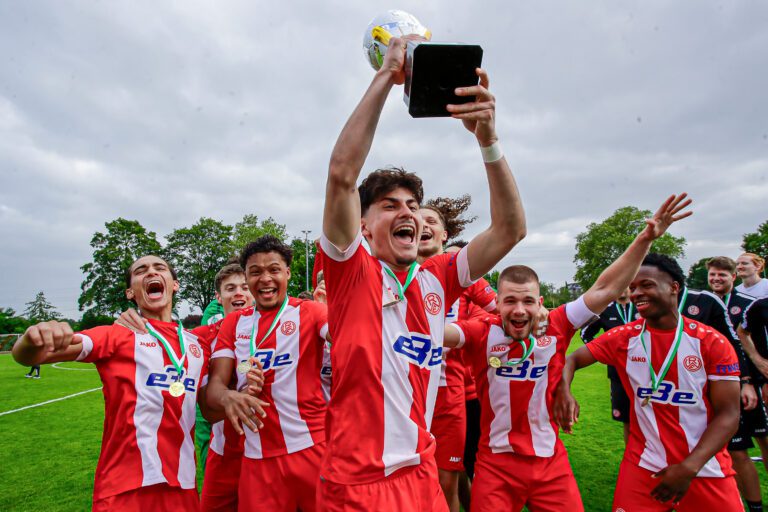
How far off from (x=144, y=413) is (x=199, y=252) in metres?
49.2

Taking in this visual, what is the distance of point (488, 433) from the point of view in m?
3.39

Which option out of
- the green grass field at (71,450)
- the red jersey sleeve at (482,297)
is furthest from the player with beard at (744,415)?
the red jersey sleeve at (482,297)

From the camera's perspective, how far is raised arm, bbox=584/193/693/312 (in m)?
3.06

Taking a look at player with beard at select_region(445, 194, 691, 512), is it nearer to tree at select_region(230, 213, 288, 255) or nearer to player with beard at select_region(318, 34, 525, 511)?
player with beard at select_region(318, 34, 525, 511)

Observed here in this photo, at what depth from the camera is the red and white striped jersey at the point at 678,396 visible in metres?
3.11

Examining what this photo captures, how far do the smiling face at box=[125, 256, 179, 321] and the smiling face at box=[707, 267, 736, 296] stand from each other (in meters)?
7.01

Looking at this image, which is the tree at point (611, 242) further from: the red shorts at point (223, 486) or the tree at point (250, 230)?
the red shorts at point (223, 486)

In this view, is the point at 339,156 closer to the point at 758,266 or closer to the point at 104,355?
the point at 104,355

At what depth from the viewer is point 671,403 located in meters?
3.21

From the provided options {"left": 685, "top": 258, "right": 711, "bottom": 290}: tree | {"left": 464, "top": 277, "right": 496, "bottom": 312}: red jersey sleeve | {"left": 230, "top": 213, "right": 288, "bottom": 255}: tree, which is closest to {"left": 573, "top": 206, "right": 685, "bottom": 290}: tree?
{"left": 685, "top": 258, "right": 711, "bottom": 290}: tree

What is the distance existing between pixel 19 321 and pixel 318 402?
5503 cm

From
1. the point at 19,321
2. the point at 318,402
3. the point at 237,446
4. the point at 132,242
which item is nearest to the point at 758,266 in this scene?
the point at 318,402

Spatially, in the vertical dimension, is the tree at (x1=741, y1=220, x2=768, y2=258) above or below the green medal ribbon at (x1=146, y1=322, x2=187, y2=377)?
above

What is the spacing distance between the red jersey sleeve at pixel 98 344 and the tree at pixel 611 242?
187ft
